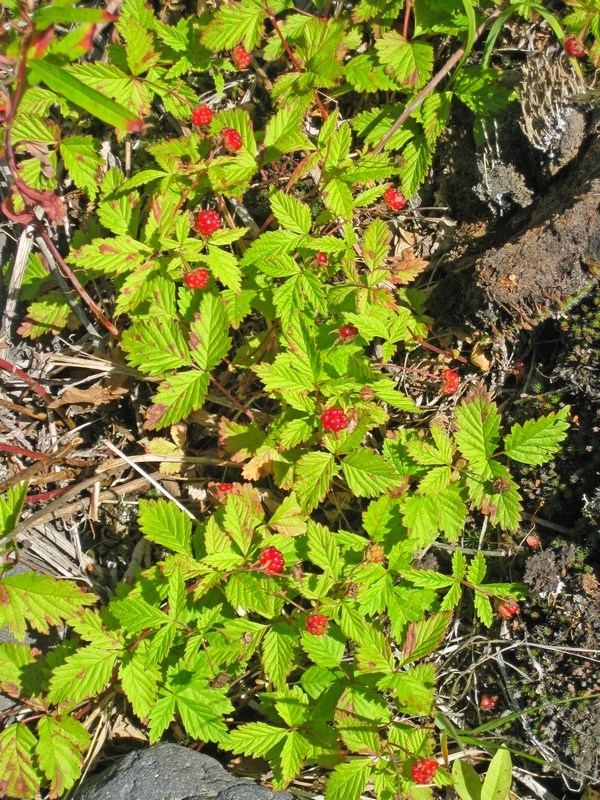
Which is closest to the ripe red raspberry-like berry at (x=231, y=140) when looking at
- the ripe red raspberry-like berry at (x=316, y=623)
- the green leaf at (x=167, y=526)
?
the green leaf at (x=167, y=526)

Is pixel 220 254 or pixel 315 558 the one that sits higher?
pixel 220 254

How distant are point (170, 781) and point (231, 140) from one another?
271 centimetres

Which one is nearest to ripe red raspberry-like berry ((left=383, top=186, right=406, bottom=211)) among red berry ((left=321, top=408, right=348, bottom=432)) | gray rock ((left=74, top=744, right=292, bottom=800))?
A: red berry ((left=321, top=408, right=348, bottom=432))

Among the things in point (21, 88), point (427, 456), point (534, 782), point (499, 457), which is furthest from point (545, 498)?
point (21, 88)

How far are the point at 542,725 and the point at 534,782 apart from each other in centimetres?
27

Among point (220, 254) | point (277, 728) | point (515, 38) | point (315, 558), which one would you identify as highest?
point (515, 38)

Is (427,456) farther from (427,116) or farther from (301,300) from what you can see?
(427,116)

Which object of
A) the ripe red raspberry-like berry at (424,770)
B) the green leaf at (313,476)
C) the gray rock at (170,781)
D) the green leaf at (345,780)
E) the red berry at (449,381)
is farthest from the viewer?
the red berry at (449,381)

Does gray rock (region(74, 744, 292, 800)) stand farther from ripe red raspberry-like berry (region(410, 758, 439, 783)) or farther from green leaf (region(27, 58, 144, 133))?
green leaf (region(27, 58, 144, 133))

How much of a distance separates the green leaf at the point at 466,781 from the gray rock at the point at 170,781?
2.31 ft

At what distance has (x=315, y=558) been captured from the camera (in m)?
2.97

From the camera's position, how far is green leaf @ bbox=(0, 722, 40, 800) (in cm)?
304

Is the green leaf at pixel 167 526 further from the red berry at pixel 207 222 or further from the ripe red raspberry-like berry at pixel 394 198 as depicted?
the ripe red raspberry-like berry at pixel 394 198

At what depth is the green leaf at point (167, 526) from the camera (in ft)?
10.0
